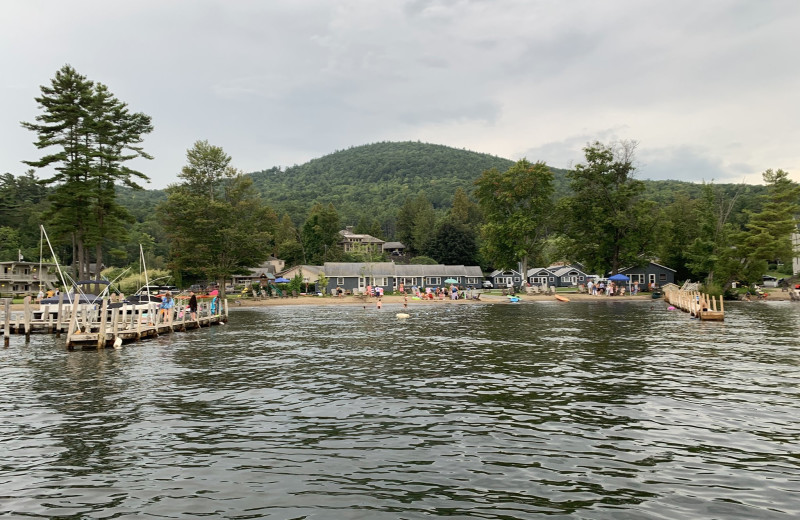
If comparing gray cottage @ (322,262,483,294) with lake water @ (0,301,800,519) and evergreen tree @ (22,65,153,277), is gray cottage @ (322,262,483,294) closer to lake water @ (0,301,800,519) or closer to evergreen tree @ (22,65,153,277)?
evergreen tree @ (22,65,153,277)

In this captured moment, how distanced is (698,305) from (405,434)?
131ft

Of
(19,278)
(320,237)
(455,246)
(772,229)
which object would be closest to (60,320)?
(19,278)

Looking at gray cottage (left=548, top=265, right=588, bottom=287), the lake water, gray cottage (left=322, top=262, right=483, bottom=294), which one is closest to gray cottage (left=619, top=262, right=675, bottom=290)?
gray cottage (left=548, top=265, right=588, bottom=287)

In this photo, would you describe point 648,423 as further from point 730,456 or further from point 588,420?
point 730,456

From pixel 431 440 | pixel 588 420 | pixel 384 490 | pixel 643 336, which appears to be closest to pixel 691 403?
pixel 588 420

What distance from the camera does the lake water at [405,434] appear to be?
849 cm

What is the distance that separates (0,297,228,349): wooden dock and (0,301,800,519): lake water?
194 centimetres

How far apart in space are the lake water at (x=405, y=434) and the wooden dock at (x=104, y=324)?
194 centimetres

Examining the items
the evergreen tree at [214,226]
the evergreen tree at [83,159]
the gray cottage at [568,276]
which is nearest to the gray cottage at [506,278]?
the gray cottage at [568,276]

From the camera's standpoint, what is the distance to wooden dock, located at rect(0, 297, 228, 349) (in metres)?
26.9

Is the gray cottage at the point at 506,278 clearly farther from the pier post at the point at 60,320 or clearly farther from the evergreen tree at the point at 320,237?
the pier post at the point at 60,320

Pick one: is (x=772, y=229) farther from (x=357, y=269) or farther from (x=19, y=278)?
(x=19, y=278)

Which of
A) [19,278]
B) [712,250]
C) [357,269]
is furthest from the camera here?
[357,269]

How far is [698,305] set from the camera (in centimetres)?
4397
